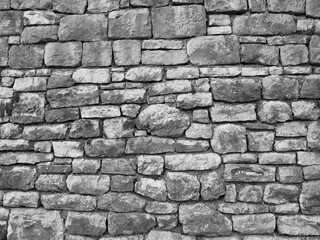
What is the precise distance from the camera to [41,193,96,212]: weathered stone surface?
2.56 meters

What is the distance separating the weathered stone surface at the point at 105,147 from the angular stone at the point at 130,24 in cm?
83

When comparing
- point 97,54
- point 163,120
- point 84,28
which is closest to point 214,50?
point 163,120

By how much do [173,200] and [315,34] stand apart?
167 centimetres

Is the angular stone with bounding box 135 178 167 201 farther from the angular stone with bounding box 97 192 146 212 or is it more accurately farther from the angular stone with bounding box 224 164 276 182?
the angular stone with bounding box 224 164 276 182

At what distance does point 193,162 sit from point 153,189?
0.36m

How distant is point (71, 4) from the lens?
2697 mm

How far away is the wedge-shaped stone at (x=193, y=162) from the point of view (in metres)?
2.51

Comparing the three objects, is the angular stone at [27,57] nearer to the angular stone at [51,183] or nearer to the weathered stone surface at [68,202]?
the angular stone at [51,183]

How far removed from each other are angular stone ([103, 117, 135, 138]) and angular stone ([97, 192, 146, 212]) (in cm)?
45

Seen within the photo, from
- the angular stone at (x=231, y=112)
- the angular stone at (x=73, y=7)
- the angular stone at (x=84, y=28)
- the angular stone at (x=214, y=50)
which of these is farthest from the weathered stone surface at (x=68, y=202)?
the angular stone at (x=73, y=7)

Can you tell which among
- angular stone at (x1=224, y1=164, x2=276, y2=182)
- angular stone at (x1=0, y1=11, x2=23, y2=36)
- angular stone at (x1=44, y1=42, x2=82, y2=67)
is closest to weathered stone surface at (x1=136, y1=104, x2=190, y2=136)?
angular stone at (x1=224, y1=164, x2=276, y2=182)

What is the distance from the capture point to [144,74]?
8.52ft

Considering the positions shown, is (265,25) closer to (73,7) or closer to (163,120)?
(163,120)

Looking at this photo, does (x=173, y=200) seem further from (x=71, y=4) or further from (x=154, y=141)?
(x=71, y=4)
